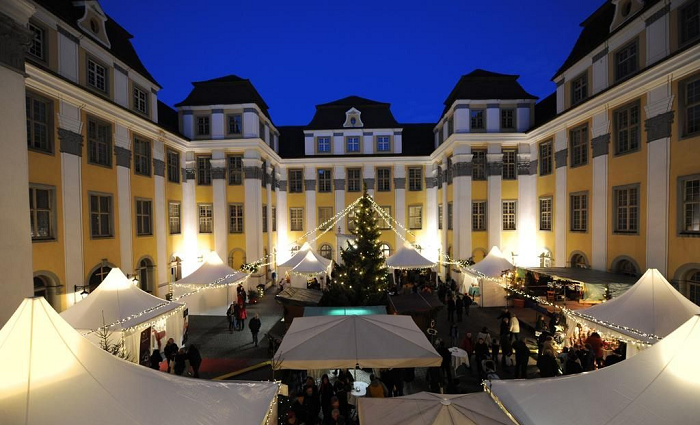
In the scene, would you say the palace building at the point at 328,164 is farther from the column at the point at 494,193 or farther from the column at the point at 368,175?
the column at the point at 368,175

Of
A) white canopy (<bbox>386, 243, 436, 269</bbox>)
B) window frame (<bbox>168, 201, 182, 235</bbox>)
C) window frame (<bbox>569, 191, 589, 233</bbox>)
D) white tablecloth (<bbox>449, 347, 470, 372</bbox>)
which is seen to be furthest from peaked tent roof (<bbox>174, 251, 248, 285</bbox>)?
window frame (<bbox>569, 191, 589, 233</bbox>)

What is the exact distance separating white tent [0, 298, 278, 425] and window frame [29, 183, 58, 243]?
9697mm

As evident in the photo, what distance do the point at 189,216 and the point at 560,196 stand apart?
928 inches

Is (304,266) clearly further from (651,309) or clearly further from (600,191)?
(600,191)

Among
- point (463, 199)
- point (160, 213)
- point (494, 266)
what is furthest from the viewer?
point (463, 199)

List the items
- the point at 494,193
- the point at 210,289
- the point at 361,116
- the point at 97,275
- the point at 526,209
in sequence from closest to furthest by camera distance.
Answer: the point at 97,275 < the point at 210,289 < the point at 526,209 < the point at 494,193 < the point at 361,116

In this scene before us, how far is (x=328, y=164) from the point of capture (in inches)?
1198

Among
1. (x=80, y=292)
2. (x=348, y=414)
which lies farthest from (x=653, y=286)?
(x=80, y=292)

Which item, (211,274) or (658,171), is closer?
(658,171)

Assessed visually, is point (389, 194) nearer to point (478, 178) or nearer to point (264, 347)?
point (478, 178)

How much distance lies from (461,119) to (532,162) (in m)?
5.47

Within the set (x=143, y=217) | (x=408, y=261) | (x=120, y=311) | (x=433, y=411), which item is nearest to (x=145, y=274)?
(x=143, y=217)

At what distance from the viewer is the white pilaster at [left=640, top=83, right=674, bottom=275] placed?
498 inches

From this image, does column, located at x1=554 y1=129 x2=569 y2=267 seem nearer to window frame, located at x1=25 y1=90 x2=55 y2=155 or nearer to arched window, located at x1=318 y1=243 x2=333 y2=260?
arched window, located at x1=318 y1=243 x2=333 y2=260
